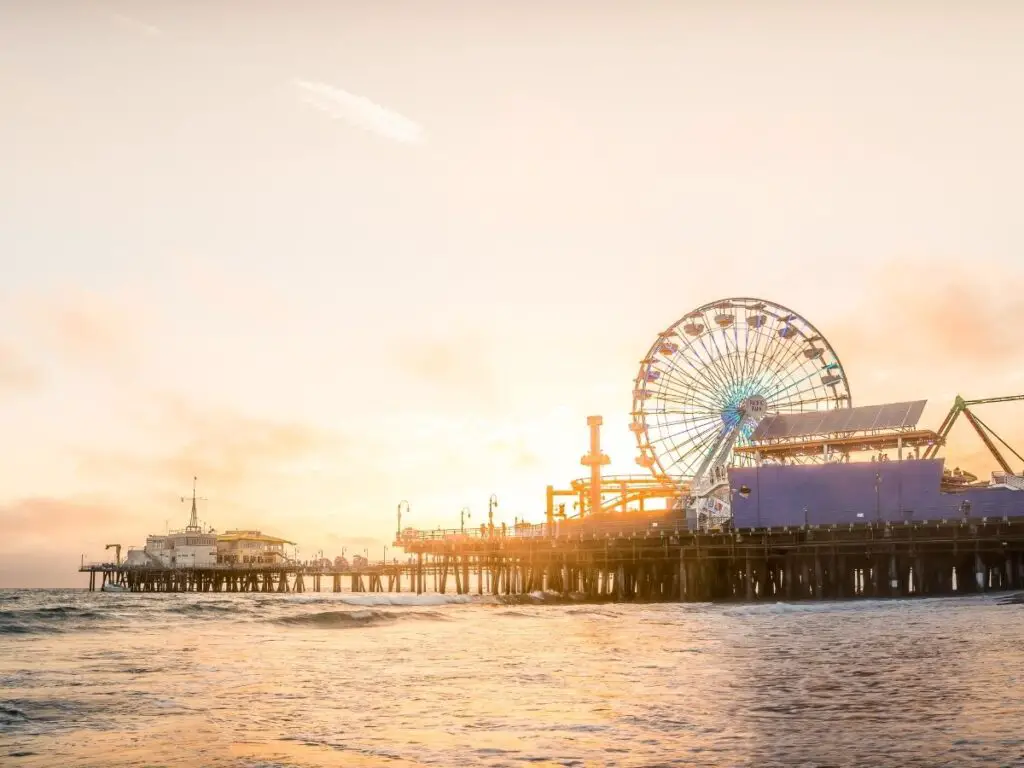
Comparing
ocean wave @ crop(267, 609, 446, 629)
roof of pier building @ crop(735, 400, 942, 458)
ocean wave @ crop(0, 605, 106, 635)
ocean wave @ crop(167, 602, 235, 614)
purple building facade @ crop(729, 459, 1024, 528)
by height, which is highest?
roof of pier building @ crop(735, 400, 942, 458)

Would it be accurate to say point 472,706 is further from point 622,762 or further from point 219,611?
point 219,611

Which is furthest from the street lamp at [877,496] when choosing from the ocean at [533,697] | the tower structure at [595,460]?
the ocean at [533,697]

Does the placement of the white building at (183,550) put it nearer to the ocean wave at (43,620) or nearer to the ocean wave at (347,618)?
the ocean wave at (43,620)

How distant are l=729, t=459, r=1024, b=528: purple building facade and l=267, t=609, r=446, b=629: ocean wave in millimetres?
31529

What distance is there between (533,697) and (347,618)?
3218cm

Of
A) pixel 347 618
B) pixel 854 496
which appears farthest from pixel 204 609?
pixel 854 496

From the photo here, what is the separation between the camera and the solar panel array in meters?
75.8

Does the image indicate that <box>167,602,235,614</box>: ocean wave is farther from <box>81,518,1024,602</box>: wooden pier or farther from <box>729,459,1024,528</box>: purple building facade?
<box>729,459,1024,528</box>: purple building facade

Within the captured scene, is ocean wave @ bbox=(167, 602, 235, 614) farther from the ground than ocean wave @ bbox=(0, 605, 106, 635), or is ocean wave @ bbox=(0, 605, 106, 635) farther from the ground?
ocean wave @ bbox=(0, 605, 106, 635)

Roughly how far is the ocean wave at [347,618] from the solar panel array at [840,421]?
39.2 metres

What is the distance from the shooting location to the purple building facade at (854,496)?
68438mm

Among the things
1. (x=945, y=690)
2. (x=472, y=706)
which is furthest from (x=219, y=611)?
(x=945, y=690)

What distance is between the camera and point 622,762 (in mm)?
13055

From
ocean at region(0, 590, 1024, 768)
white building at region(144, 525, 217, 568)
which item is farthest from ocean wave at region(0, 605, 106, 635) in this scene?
white building at region(144, 525, 217, 568)
